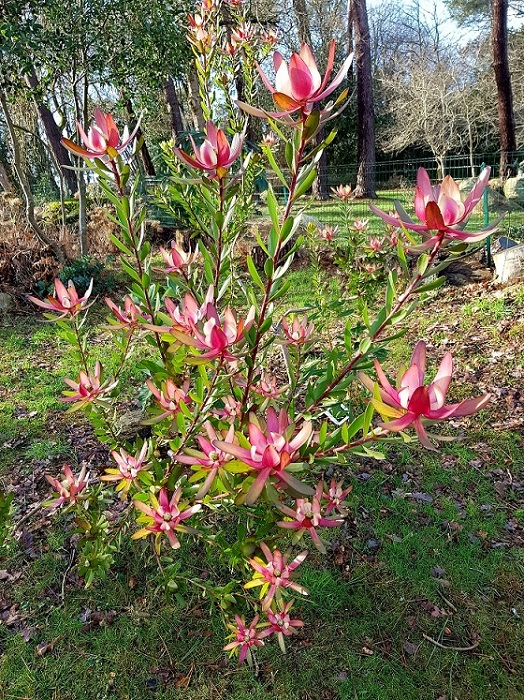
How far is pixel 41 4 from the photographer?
4.84 meters

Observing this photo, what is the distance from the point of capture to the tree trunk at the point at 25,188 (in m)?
4.97

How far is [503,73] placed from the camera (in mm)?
10570

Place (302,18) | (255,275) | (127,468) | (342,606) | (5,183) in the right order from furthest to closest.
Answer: (302,18) → (5,183) → (342,606) → (127,468) → (255,275)

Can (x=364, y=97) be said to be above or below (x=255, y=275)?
above

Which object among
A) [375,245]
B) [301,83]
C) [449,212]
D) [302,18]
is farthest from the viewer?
[302,18]

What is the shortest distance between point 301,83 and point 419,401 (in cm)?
56

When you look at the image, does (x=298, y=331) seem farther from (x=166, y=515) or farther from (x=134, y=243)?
(x=166, y=515)

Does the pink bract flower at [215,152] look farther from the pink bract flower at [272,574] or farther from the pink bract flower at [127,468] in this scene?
the pink bract flower at [272,574]

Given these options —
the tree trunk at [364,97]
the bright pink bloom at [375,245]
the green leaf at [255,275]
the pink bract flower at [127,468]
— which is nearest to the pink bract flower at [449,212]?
the green leaf at [255,275]

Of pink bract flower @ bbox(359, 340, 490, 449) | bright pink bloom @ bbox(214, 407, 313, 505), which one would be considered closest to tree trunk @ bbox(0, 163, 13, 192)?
bright pink bloom @ bbox(214, 407, 313, 505)

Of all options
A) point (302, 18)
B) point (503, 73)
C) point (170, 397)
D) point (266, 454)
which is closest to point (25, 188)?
point (170, 397)

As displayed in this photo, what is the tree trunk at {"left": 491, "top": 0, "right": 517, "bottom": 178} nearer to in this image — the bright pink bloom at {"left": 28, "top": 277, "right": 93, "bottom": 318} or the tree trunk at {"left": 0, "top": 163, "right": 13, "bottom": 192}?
the tree trunk at {"left": 0, "top": 163, "right": 13, "bottom": 192}

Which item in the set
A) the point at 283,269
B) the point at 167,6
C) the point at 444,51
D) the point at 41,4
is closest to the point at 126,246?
the point at 283,269

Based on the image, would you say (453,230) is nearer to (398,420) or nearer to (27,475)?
(398,420)
